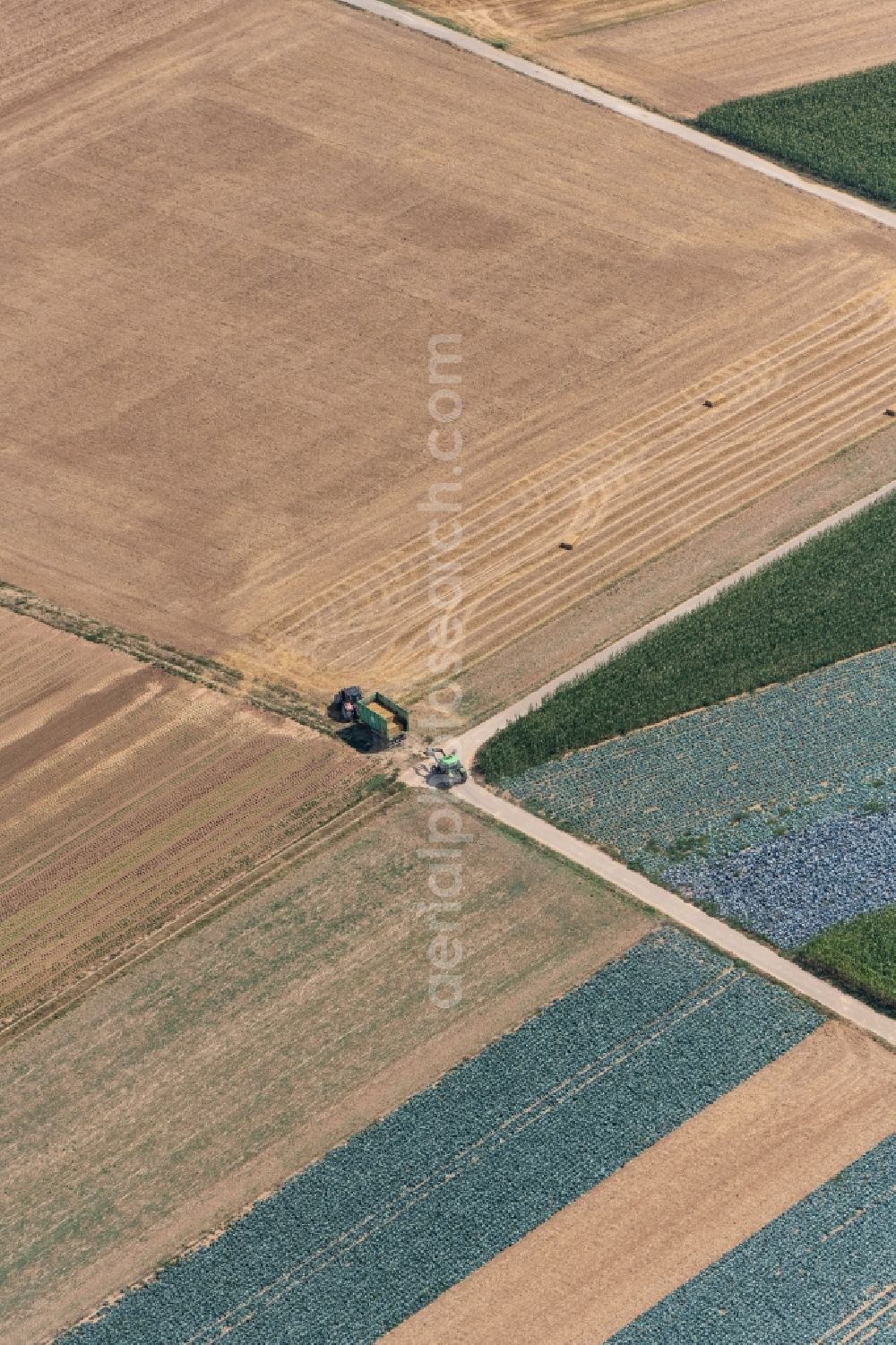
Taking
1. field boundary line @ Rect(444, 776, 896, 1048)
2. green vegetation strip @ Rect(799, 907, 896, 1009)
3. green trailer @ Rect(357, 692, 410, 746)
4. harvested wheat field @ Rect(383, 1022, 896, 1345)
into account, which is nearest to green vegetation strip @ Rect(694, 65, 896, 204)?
green trailer @ Rect(357, 692, 410, 746)

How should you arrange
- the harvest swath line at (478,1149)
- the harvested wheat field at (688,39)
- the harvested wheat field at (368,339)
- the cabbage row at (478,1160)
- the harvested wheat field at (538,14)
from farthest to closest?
the harvested wheat field at (538,14) < the harvested wheat field at (688,39) < the harvested wheat field at (368,339) < the harvest swath line at (478,1149) < the cabbage row at (478,1160)

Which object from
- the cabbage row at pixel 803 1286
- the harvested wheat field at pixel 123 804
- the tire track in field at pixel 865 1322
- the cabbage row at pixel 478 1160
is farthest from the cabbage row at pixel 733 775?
the tire track in field at pixel 865 1322

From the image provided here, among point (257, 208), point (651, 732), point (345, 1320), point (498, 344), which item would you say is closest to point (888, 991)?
point (651, 732)

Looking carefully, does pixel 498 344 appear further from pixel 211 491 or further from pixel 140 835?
pixel 140 835

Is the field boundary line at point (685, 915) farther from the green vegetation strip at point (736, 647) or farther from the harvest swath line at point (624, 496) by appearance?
the harvest swath line at point (624, 496)

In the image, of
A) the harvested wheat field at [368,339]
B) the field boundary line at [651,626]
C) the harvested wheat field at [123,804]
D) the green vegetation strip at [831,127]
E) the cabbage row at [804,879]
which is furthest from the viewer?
the green vegetation strip at [831,127]

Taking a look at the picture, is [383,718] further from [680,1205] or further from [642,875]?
[680,1205]

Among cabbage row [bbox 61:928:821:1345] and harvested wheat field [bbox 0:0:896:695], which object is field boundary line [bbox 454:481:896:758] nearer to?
harvested wheat field [bbox 0:0:896:695]

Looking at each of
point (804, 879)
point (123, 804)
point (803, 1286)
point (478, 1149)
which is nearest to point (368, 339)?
point (123, 804)
